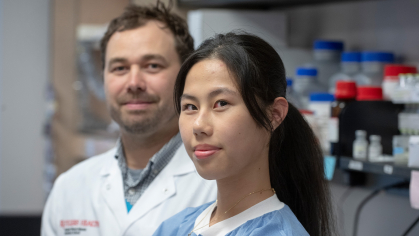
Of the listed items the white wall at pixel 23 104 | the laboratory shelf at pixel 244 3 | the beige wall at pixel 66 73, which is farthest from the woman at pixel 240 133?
the white wall at pixel 23 104

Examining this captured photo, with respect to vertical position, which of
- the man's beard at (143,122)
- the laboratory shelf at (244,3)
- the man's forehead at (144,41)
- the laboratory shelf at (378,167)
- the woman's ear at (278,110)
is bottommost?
the laboratory shelf at (378,167)

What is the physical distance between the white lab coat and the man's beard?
117 millimetres

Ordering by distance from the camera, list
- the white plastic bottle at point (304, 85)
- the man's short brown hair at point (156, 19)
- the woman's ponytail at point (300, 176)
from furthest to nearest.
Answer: the white plastic bottle at point (304, 85) → the man's short brown hair at point (156, 19) → the woman's ponytail at point (300, 176)

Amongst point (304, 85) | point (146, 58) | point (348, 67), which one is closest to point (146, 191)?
point (146, 58)

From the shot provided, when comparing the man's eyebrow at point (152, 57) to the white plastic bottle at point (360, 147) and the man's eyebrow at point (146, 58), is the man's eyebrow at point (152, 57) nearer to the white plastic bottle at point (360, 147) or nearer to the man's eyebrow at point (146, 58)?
the man's eyebrow at point (146, 58)

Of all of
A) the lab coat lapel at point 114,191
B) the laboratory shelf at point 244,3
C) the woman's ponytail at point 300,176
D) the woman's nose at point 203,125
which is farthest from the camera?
the laboratory shelf at point 244,3

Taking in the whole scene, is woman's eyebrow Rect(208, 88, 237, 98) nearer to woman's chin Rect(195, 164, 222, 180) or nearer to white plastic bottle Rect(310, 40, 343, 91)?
woman's chin Rect(195, 164, 222, 180)

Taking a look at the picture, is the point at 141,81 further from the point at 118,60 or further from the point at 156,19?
the point at 156,19

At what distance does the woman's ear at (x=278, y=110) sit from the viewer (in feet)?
2.75

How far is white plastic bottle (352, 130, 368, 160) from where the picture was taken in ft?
4.57

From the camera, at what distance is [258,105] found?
80 centimetres

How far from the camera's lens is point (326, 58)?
1780mm

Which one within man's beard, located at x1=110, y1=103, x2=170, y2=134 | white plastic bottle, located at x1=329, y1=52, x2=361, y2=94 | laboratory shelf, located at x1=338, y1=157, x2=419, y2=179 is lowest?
laboratory shelf, located at x1=338, y1=157, x2=419, y2=179

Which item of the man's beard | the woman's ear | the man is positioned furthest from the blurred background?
the woman's ear
